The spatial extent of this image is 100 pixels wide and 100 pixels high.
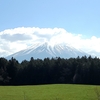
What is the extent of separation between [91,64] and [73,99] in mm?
52979

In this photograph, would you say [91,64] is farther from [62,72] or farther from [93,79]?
[62,72]

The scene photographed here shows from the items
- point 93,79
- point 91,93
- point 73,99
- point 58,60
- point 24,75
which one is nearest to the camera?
point 73,99

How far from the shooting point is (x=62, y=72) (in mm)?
88875

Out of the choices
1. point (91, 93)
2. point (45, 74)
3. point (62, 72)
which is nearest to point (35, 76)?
point (45, 74)

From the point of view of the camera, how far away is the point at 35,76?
291 ft

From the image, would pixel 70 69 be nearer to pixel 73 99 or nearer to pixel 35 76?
pixel 35 76

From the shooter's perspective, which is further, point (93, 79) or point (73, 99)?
point (93, 79)

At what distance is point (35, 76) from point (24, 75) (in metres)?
3.58

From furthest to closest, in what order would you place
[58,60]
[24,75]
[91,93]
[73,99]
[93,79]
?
[58,60] → [24,75] → [93,79] → [91,93] → [73,99]

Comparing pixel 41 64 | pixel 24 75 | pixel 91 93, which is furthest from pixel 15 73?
pixel 91 93

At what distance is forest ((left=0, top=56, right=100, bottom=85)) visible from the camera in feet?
273

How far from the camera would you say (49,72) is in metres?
89.6

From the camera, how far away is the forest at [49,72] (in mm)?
83062

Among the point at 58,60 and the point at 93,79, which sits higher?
the point at 58,60
